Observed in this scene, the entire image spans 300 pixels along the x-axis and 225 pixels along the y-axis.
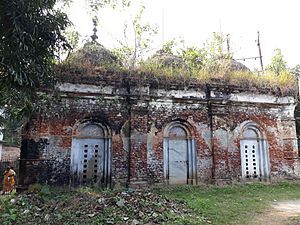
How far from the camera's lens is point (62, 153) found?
996 cm

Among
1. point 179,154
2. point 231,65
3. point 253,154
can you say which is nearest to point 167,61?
point 231,65

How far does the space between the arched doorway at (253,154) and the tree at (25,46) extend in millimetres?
8434

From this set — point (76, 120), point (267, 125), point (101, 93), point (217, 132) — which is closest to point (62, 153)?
point (76, 120)

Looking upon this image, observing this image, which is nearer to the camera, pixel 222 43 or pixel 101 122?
pixel 101 122

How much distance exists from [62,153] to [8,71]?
4433 mm

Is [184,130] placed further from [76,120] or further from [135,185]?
[76,120]

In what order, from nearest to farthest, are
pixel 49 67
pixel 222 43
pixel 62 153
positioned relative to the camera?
pixel 49 67, pixel 62 153, pixel 222 43

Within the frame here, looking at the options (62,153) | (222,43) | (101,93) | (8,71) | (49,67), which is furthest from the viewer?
(222,43)

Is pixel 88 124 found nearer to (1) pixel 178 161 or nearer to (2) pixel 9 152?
(1) pixel 178 161

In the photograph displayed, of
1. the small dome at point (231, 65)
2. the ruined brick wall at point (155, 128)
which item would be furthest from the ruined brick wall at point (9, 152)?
the small dome at point (231, 65)

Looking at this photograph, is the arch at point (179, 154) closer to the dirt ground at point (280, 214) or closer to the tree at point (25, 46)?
the dirt ground at point (280, 214)

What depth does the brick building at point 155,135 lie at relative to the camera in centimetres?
998

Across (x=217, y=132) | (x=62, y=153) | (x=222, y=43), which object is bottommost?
(x=62, y=153)

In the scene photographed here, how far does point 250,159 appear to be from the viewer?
1208 centimetres
